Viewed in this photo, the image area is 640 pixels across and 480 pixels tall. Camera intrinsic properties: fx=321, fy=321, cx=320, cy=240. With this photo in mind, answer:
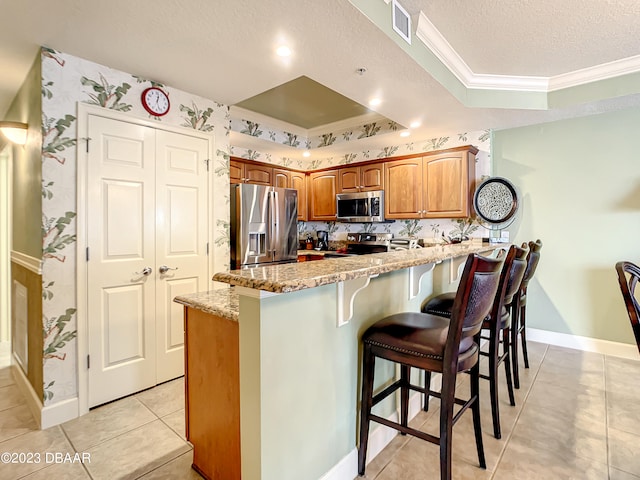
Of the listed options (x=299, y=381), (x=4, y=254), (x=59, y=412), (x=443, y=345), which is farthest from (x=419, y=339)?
(x=4, y=254)

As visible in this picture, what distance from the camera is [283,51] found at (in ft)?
6.75

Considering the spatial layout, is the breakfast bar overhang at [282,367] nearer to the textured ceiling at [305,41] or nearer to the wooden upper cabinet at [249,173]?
the textured ceiling at [305,41]

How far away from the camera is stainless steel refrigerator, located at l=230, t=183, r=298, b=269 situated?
3.51 meters

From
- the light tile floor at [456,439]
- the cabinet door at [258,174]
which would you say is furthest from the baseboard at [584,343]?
the cabinet door at [258,174]

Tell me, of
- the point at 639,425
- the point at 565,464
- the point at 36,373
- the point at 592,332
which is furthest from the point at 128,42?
the point at 592,332

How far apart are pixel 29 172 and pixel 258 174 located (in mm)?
2363

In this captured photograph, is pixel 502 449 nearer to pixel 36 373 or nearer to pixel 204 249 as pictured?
pixel 204 249

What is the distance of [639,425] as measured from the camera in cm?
201

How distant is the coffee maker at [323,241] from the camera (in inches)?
205

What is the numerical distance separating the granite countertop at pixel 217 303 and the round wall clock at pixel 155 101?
1.73 meters

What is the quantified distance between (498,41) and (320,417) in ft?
9.31

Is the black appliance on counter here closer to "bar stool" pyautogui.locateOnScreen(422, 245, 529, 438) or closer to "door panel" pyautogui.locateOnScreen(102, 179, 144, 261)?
"bar stool" pyautogui.locateOnScreen(422, 245, 529, 438)

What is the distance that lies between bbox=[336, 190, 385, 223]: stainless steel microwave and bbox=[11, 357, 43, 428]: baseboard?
360 cm

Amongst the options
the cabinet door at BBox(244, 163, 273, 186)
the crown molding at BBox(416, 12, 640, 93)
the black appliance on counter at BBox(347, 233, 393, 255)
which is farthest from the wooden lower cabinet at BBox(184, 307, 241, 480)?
the black appliance on counter at BBox(347, 233, 393, 255)
